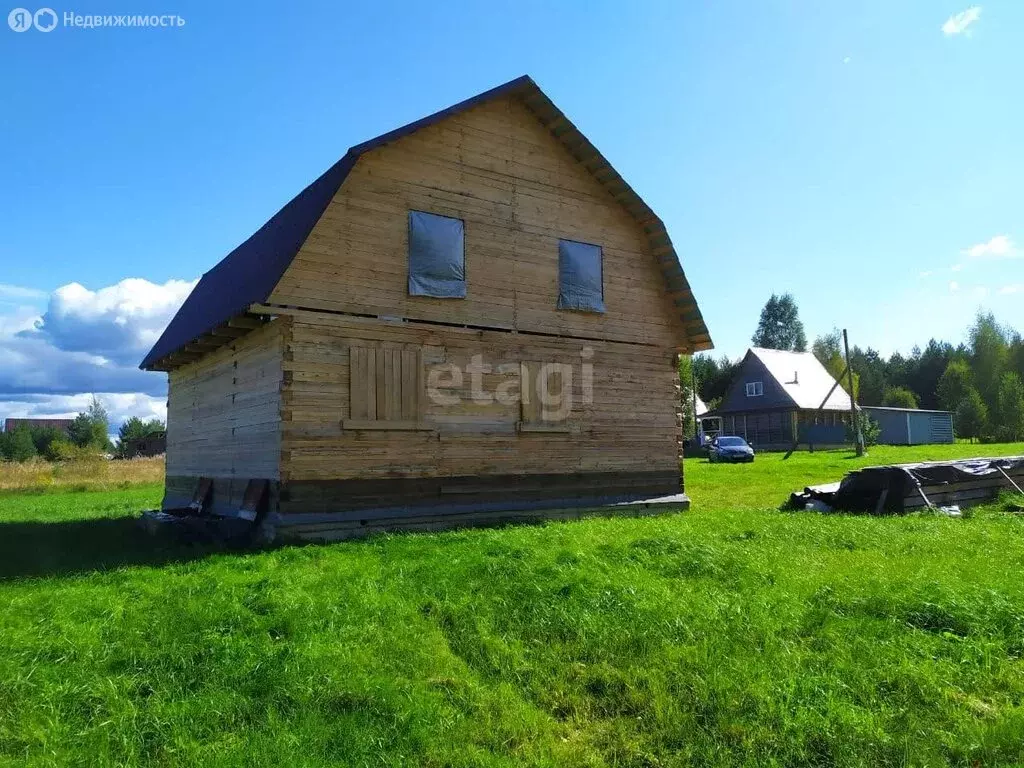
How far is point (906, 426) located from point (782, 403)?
10.1m

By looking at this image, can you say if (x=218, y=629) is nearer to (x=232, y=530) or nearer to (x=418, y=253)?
(x=232, y=530)

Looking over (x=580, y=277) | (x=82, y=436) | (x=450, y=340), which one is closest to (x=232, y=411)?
(x=450, y=340)

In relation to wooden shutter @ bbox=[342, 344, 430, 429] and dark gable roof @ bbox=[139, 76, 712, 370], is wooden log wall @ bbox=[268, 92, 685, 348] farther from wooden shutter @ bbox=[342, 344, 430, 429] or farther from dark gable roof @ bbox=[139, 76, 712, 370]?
wooden shutter @ bbox=[342, 344, 430, 429]

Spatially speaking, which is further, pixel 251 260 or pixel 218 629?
pixel 251 260

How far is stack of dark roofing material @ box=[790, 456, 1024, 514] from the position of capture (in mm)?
14297

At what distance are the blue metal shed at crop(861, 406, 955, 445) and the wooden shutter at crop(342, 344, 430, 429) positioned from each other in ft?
151

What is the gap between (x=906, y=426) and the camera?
2051 inches

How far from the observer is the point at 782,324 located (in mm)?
93000

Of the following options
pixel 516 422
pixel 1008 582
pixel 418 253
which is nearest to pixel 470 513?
pixel 516 422

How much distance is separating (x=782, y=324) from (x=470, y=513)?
87.5 metres

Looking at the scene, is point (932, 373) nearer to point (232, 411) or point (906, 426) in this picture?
point (906, 426)

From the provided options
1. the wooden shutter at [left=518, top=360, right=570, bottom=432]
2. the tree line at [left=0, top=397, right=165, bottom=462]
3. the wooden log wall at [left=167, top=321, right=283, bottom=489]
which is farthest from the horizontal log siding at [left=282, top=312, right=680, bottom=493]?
the tree line at [left=0, top=397, right=165, bottom=462]

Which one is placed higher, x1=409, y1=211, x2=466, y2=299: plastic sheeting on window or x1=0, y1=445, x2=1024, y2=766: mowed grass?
x1=409, y1=211, x2=466, y2=299: plastic sheeting on window

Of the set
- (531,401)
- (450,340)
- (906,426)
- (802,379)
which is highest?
(802,379)
